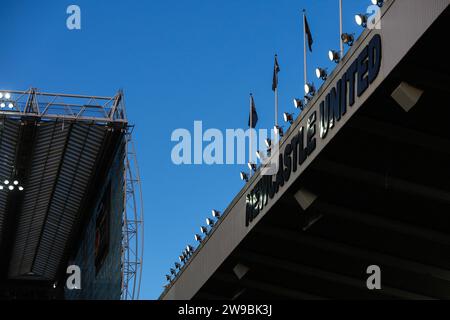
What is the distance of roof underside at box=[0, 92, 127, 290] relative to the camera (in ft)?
168

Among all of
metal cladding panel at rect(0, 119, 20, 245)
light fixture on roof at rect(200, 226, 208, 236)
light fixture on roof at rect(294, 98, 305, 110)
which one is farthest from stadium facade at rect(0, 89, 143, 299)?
light fixture on roof at rect(294, 98, 305, 110)

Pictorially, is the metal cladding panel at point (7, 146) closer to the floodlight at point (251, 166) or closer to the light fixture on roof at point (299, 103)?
the floodlight at point (251, 166)

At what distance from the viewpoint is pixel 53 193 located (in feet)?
203

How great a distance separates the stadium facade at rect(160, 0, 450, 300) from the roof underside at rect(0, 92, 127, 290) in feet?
45.2

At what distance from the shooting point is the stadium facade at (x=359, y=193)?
68.5 ft

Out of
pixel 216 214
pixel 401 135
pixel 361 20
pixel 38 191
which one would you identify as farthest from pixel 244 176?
pixel 38 191

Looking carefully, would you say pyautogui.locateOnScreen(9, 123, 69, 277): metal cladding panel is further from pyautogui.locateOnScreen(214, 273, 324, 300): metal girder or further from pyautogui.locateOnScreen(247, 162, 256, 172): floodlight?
pyautogui.locateOnScreen(247, 162, 256, 172): floodlight

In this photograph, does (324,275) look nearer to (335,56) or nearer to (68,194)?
(335,56)

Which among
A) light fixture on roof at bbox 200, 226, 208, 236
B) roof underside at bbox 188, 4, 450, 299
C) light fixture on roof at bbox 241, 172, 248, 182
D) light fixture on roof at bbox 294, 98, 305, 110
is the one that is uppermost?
light fixture on roof at bbox 294, 98, 305, 110

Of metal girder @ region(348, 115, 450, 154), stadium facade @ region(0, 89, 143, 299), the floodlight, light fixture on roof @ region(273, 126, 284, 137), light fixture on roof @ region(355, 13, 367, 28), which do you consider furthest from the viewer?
stadium facade @ region(0, 89, 143, 299)

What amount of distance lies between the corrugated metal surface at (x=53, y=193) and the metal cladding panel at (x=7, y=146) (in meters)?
1.37
